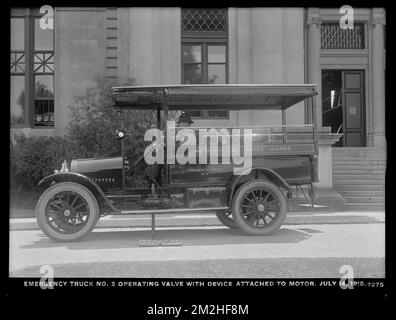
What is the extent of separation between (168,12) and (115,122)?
5.23 m

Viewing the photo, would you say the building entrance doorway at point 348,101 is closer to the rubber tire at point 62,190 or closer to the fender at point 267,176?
the fender at point 267,176

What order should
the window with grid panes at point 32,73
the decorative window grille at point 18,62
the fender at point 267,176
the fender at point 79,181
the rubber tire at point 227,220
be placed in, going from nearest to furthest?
the fender at point 79,181, the fender at point 267,176, the rubber tire at point 227,220, the window with grid panes at point 32,73, the decorative window grille at point 18,62

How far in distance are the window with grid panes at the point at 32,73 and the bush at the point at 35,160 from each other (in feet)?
7.58

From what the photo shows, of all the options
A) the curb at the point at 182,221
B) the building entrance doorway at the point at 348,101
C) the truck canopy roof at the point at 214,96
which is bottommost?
the curb at the point at 182,221

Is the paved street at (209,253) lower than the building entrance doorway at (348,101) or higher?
lower

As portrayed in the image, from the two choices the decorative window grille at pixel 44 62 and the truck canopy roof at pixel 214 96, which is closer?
the truck canopy roof at pixel 214 96

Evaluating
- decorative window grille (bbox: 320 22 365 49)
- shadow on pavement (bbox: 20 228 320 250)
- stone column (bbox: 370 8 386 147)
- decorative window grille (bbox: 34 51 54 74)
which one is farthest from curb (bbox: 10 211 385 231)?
decorative window grille (bbox: 320 22 365 49)

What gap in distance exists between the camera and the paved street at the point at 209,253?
568 centimetres

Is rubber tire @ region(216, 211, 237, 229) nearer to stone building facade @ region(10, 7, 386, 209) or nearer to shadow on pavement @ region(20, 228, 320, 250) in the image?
shadow on pavement @ region(20, 228, 320, 250)

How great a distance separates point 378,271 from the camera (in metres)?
5.68

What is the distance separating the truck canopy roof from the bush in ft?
16.5

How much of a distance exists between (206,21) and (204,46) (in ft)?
2.90

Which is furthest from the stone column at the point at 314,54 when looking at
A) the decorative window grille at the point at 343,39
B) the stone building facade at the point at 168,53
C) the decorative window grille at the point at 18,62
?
the decorative window grille at the point at 18,62
